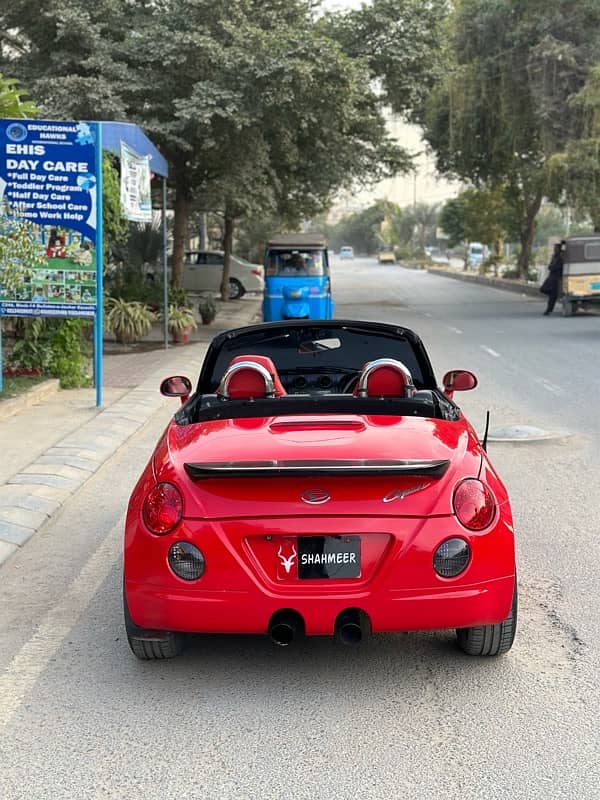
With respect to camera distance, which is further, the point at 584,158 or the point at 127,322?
the point at 584,158

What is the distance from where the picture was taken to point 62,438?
9.76m

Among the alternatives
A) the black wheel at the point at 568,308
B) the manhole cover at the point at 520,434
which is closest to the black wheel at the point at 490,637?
the manhole cover at the point at 520,434

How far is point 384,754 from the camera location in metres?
3.61

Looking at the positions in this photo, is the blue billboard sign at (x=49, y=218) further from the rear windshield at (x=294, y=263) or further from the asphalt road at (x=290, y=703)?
the rear windshield at (x=294, y=263)

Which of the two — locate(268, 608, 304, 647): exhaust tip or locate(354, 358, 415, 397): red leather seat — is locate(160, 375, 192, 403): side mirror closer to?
locate(354, 358, 415, 397): red leather seat

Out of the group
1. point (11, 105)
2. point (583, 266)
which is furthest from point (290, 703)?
point (583, 266)

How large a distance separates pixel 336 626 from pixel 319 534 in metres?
0.37

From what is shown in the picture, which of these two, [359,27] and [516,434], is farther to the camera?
[359,27]

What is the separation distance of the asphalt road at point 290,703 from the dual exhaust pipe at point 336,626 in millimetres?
281

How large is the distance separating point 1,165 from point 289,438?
8006mm

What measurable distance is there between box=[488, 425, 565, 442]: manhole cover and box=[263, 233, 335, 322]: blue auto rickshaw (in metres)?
14.9

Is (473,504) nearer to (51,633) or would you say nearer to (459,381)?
(459,381)

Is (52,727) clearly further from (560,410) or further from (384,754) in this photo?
(560,410)

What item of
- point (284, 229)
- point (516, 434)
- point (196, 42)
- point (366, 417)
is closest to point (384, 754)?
point (366, 417)
